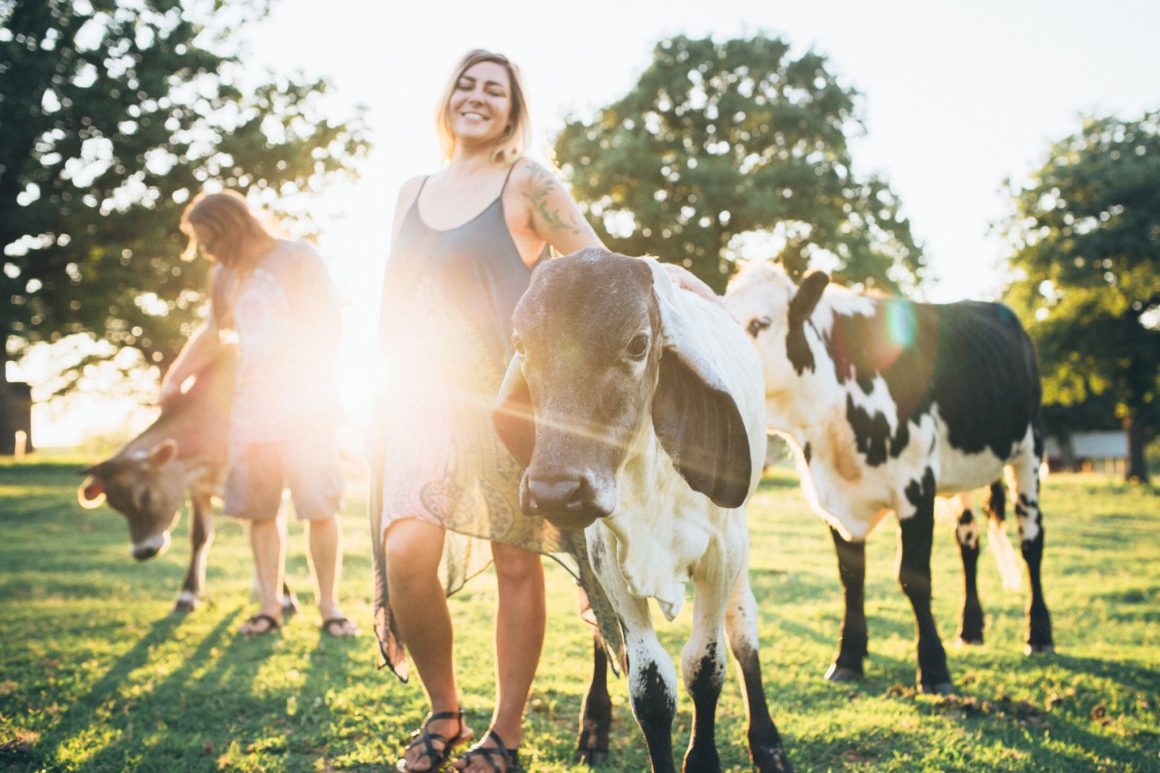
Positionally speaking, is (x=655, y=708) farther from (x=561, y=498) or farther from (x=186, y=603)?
(x=186, y=603)

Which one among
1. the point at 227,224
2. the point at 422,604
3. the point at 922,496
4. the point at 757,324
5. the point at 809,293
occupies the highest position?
the point at 227,224

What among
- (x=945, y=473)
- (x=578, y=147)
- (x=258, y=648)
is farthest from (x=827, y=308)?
(x=578, y=147)

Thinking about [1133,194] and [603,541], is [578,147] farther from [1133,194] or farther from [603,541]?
[603,541]

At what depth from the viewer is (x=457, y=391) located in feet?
10.3

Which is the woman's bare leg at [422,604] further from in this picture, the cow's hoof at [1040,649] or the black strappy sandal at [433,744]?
the cow's hoof at [1040,649]

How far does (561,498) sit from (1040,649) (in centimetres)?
430

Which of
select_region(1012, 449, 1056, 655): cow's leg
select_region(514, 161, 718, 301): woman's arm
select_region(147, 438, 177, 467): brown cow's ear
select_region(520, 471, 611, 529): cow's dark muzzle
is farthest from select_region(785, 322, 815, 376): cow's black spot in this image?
select_region(147, 438, 177, 467): brown cow's ear

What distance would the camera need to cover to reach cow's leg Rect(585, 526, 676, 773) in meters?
2.61

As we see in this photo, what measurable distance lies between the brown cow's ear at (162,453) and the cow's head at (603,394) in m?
4.07

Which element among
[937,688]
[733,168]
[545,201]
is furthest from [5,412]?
[937,688]

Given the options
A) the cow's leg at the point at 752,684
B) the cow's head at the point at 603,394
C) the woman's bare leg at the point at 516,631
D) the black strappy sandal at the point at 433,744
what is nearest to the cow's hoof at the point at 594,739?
the woman's bare leg at the point at 516,631

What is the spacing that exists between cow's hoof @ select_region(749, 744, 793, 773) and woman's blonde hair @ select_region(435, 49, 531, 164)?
2.29 m

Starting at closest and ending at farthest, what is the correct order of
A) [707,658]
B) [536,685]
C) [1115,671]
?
[707,658]
[536,685]
[1115,671]

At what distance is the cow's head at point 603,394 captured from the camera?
6.70 ft
